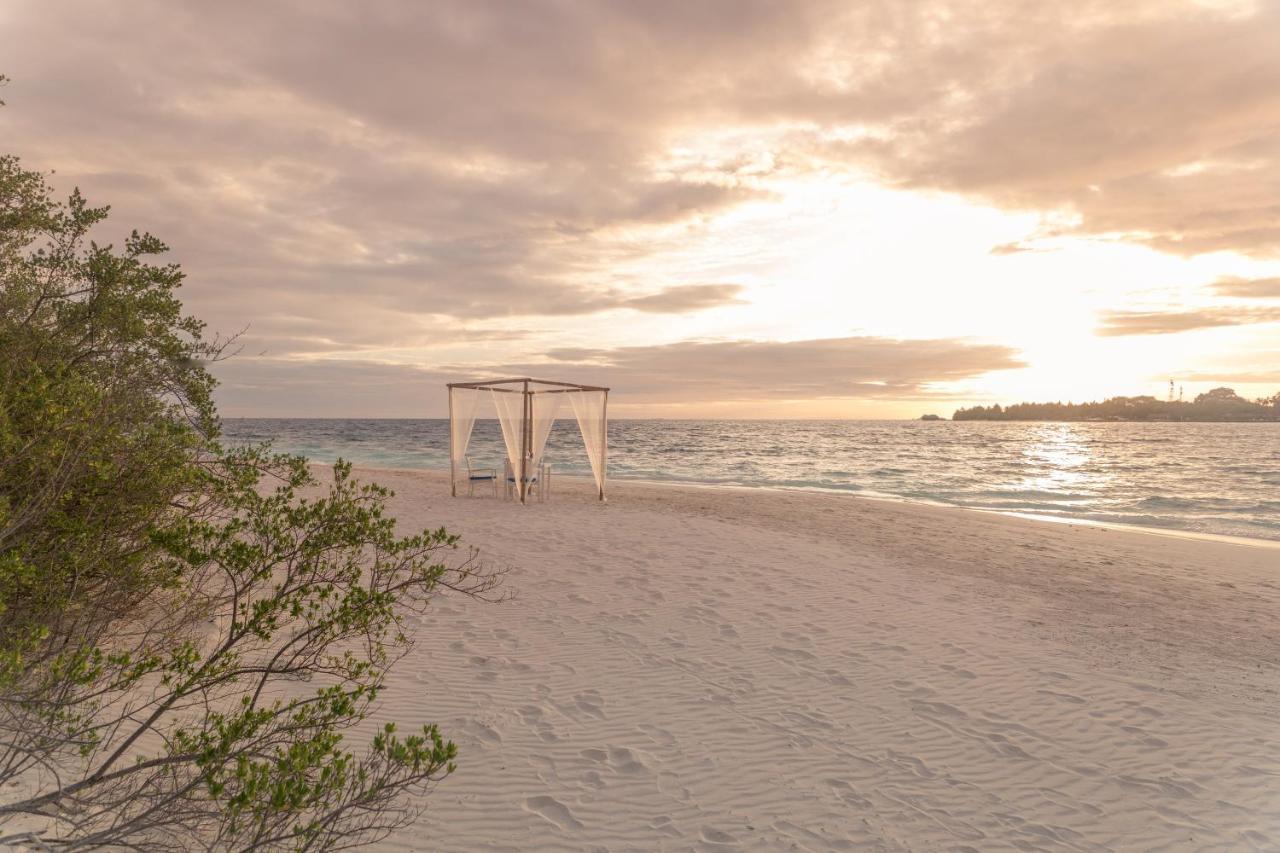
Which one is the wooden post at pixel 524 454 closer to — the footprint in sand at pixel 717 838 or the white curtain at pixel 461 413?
the white curtain at pixel 461 413

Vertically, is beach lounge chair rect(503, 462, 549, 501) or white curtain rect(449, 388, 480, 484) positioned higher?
white curtain rect(449, 388, 480, 484)

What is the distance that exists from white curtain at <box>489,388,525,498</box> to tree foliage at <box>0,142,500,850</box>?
8975 millimetres

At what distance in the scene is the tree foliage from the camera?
229cm

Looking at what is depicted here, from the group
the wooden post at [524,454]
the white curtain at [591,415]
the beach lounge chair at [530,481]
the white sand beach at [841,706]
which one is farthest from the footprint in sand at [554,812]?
the white curtain at [591,415]

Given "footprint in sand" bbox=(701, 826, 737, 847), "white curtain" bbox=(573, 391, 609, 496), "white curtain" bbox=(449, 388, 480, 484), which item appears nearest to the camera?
"footprint in sand" bbox=(701, 826, 737, 847)

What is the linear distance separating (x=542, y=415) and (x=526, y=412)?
36cm

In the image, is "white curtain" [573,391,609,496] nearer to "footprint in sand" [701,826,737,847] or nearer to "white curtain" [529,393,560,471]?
"white curtain" [529,393,560,471]

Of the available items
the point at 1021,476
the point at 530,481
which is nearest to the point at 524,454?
the point at 530,481

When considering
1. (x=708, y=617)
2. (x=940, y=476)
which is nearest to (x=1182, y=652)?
(x=708, y=617)

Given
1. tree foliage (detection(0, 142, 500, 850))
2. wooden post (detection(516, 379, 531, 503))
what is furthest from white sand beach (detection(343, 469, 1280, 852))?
wooden post (detection(516, 379, 531, 503))

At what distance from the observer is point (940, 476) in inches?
1037

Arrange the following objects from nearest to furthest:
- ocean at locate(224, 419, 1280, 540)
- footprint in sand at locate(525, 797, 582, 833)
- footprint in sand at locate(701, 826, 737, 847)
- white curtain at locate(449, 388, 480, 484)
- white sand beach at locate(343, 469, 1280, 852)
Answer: footprint in sand at locate(701, 826, 737, 847) → footprint in sand at locate(525, 797, 582, 833) → white sand beach at locate(343, 469, 1280, 852) → white curtain at locate(449, 388, 480, 484) → ocean at locate(224, 419, 1280, 540)

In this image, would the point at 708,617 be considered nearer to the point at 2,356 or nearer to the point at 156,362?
the point at 156,362

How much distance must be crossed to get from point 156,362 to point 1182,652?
8669 millimetres
